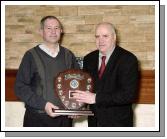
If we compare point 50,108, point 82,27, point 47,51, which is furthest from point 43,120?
point 82,27

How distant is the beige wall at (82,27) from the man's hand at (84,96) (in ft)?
1.01

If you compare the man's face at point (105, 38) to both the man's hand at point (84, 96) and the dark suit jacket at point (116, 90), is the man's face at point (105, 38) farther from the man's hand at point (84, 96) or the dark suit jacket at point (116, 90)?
the man's hand at point (84, 96)

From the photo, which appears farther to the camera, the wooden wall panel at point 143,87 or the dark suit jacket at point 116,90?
the wooden wall panel at point 143,87

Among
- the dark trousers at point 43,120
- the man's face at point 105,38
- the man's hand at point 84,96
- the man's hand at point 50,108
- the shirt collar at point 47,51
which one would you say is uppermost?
the man's face at point 105,38

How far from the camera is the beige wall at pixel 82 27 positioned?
Result: 2.00 metres

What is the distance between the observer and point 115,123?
1854 millimetres

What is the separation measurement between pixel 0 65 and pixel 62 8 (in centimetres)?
52

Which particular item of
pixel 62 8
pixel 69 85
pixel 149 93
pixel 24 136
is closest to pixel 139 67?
pixel 149 93

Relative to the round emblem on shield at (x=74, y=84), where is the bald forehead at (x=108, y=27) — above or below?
above

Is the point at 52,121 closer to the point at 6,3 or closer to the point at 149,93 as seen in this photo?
the point at 149,93

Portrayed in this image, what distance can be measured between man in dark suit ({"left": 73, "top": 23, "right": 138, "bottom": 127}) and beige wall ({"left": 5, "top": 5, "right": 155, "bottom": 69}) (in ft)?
0.53

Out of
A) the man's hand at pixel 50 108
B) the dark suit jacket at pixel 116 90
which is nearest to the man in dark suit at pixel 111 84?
the dark suit jacket at pixel 116 90

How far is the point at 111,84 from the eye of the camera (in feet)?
6.00

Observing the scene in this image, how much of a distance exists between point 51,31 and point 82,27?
0.25 metres
